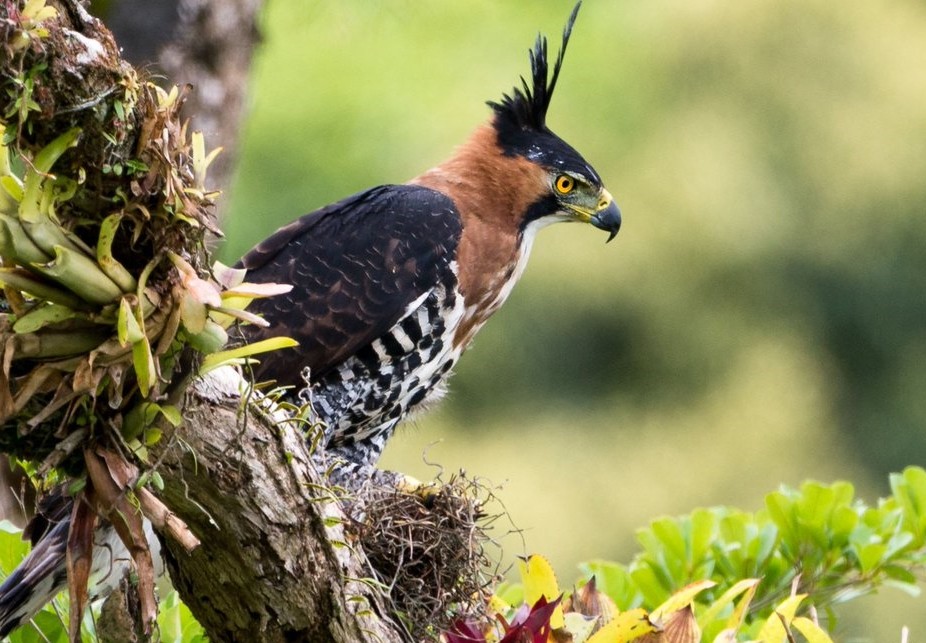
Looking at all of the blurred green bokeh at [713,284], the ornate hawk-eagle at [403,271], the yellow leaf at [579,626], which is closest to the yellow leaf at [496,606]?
the yellow leaf at [579,626]

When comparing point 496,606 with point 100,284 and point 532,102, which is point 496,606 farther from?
point 532,102

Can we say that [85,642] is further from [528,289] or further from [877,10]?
[877,10]

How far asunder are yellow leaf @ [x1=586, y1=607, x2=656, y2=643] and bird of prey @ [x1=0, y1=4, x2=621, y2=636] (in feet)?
3.61

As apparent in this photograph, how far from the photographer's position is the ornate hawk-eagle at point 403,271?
Answer: 2912 millimetres

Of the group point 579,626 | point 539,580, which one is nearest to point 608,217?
point 539,580

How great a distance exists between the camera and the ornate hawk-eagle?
2.91 metres

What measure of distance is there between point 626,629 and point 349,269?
55.8 inches

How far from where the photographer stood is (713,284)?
9.69 m

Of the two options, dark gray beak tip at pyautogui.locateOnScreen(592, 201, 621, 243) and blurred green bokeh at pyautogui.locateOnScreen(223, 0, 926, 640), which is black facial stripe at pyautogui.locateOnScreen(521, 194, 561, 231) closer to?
dark gray beak tip at pyautogui.locateOnScreen(592, 201, 621, 243)

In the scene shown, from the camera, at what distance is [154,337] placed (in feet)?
4.45

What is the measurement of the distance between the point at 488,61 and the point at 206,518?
6351 millimetres

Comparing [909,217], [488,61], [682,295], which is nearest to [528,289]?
[682,295]

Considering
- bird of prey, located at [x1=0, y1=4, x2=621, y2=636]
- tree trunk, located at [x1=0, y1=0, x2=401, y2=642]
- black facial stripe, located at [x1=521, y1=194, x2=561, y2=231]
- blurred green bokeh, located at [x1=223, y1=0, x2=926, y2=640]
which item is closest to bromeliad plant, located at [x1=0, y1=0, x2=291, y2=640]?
tree trunk, located at [x1=0, y1=0, x2=401, y2=642]

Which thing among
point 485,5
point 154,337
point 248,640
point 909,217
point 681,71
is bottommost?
point 248,640
